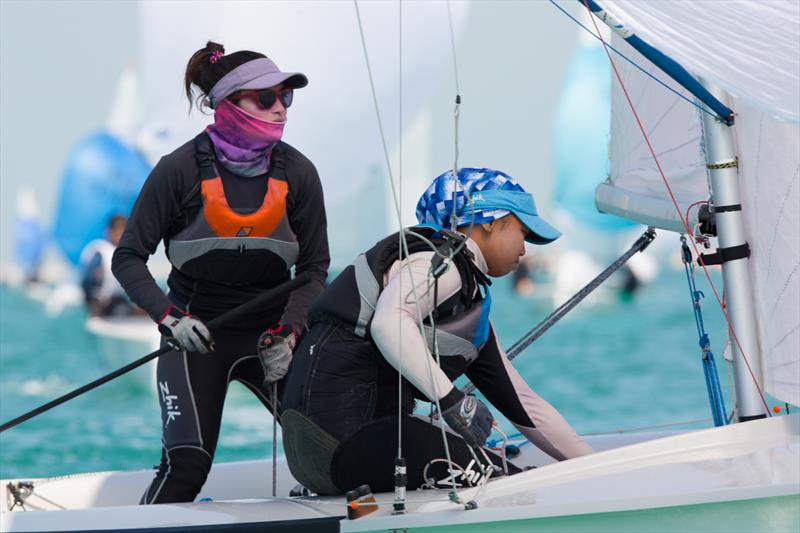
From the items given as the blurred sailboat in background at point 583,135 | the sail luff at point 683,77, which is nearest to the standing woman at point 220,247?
the sail luff at point 683,77

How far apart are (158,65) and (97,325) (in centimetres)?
1034

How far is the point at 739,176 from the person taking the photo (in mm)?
2816

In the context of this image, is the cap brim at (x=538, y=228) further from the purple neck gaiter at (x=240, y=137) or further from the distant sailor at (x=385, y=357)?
the purple neck gaiter at (x=240, y=137)

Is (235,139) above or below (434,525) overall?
above

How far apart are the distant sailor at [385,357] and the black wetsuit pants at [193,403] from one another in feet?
1.15

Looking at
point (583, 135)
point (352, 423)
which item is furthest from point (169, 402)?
point (583, 135)

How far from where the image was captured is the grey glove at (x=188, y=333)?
2.74 m

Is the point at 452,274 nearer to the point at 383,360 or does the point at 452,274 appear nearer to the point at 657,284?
the point at 383,360

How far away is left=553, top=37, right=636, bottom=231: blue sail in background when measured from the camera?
2228 centimetres

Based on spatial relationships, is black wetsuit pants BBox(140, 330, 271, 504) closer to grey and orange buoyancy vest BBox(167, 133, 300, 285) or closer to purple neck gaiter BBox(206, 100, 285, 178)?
grey and orange buoyancy vest BBox(167, 133, 300, 285)

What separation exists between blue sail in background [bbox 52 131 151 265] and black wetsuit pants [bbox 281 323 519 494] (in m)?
12.4

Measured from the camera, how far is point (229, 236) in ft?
9.48

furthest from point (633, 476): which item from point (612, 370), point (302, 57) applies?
point (612, 370)

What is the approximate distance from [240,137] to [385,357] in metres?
0.80
